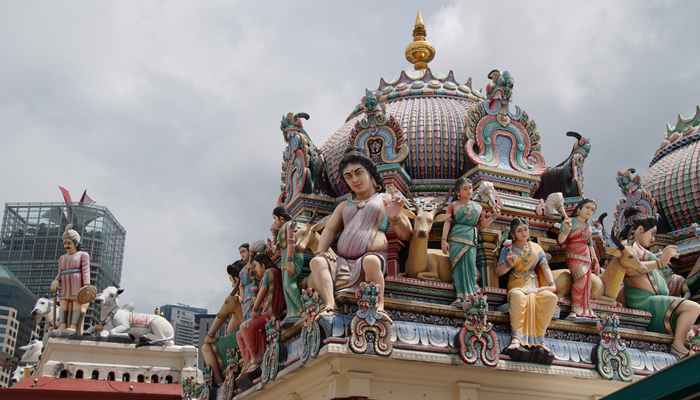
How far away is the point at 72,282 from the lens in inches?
1102

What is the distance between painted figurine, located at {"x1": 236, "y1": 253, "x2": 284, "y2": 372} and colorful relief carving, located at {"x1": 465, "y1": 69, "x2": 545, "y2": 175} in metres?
5.17

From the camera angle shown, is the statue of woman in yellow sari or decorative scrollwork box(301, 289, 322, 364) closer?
decorative scrollwork box(301, 289, 322, 364)

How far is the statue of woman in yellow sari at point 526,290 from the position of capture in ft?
53.2

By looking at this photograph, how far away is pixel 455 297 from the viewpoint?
16.6 meters

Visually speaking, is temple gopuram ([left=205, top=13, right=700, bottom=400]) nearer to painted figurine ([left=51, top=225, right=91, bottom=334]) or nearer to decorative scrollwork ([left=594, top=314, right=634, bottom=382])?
decorative scrollwork ([left=594, top=314, right=634, bottom=382])

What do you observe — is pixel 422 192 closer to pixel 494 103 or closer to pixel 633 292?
pixel 494 103

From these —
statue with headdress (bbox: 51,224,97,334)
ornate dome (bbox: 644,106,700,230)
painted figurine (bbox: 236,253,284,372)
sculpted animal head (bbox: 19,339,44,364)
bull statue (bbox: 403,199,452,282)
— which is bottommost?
painted figurine (bbox: 236,253,284,372)

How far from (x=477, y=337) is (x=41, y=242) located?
304 feet

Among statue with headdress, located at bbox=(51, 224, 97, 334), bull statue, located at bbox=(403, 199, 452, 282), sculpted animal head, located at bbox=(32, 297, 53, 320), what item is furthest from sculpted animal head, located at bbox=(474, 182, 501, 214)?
sculpted animal head, located at bbox=(32, 297, 53, 320)

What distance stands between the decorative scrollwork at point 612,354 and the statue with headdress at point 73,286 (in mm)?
16672

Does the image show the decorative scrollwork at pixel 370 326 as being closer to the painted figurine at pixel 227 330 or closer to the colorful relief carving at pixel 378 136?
the colorful relief carving at pixel 378 136

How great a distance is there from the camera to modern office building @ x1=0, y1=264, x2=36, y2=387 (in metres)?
93.4

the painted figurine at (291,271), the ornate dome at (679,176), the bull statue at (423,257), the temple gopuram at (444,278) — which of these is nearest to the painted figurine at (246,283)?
the temple gopuram at (444,278)

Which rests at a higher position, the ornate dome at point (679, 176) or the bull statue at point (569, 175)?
the ornate dome at point (679, 176)
